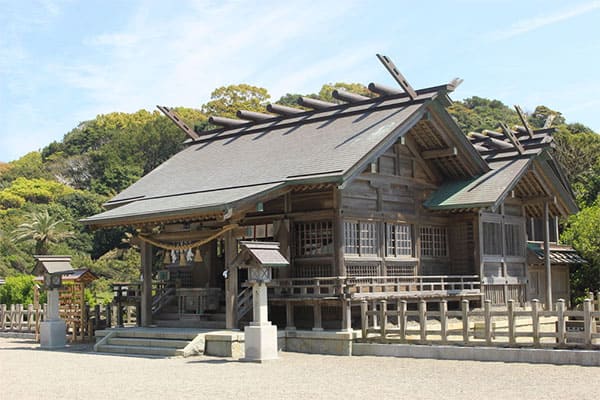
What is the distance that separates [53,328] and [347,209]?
941 cm

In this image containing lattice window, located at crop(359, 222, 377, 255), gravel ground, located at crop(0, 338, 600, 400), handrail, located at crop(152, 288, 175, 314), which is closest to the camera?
gravel ground, located at crop(0, 338, 600, 400)

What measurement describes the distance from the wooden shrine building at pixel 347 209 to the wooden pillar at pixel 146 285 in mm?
51

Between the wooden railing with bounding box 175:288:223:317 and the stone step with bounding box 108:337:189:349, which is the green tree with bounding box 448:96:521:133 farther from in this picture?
the stone step with bounding box 108:337:189:349

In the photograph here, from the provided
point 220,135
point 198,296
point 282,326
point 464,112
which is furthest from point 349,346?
point 464,112

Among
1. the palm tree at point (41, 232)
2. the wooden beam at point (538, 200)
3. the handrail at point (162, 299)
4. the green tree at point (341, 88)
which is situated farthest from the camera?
the green tree at point (341, 88)

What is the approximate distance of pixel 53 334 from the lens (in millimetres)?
23219

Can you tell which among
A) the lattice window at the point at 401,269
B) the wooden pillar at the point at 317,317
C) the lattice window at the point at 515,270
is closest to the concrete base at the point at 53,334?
the wooden pillar at the point at 317,317

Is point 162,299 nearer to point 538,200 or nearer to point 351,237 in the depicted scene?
point 351,237

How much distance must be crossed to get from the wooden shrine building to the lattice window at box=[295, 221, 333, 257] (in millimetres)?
32

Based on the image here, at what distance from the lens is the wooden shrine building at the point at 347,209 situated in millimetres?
20766

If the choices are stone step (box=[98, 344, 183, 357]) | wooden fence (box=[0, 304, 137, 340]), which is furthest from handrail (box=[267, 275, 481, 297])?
wooden fence (box=[0, 304, 137, 340])

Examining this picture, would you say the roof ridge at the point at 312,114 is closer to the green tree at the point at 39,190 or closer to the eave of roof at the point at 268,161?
the eave of roof at the point at 268,161

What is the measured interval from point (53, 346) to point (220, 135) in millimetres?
10015

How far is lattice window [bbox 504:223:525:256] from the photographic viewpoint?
2652 centimetres
